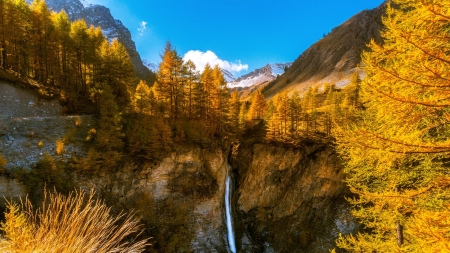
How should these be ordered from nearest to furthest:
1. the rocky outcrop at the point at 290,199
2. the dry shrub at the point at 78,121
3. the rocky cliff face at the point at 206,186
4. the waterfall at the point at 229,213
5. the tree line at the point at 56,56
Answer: the rocky cliff face at the point at 206,186
the dry shrub at the point at 78,121
the waterfall at the point at 229,213
the tree line at the point at 56,56
the rocky outcrop at the point at 290,199

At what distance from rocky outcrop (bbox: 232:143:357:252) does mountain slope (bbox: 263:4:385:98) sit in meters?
61.9

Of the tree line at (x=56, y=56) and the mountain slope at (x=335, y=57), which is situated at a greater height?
the mountain slope at (x=335, y=57)

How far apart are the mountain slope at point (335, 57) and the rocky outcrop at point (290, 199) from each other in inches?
2436

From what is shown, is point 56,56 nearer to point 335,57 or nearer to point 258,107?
point 258,107

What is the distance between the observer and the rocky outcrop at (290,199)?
26.8 m

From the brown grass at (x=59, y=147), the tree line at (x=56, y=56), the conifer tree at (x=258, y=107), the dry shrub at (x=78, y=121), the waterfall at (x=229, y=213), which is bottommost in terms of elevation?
the waterfall at (x=229, y=213)

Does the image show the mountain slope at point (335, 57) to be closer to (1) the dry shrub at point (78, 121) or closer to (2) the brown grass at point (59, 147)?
(1) the dry shrub at point (78, 121)

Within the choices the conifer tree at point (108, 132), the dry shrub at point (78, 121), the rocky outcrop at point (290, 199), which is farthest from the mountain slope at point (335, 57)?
the dry shrub at point (78, 121)

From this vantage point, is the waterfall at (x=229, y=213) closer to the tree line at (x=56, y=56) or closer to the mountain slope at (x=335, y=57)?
the tree line at (x=56, y=56)

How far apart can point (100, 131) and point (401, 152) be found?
21.1m

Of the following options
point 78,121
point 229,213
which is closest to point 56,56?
point 78,121

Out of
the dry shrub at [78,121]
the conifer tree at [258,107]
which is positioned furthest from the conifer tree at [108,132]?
the conifer tree at [258,107]

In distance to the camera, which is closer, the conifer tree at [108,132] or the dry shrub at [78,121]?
the conifer tree at [108,132]

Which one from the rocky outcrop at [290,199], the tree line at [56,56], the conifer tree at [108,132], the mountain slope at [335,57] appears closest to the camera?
the conifer tree at [108,132]
